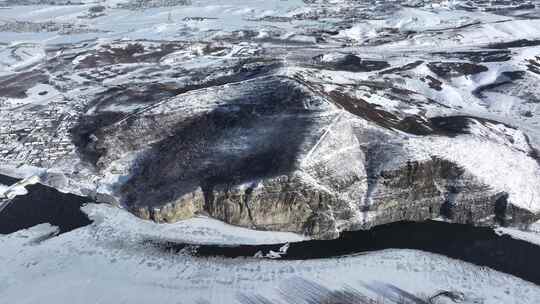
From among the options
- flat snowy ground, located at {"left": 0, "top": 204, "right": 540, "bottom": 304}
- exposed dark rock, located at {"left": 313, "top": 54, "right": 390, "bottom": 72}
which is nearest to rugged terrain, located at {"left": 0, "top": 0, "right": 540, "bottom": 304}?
flat snowy ground, located at {"left": 0, "top": 204, "right": 540, "bottom": 304}

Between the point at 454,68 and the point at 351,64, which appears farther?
the point at 351,64

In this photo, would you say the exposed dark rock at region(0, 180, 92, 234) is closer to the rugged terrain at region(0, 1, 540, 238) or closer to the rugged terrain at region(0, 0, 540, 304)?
the rugged terrain at region(0, 0, 540, 304)

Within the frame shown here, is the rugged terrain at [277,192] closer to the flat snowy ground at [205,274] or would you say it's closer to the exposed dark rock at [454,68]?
the flat snowy ground at [205,274]

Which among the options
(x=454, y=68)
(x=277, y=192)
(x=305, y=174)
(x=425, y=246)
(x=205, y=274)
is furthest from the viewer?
(x=454, y=68)

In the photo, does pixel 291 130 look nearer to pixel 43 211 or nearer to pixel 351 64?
pixel 43 211

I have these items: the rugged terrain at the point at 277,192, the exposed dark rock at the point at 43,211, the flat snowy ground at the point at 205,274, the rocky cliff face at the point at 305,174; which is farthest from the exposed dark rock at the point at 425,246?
the exposed dark rock at the point at 43,211

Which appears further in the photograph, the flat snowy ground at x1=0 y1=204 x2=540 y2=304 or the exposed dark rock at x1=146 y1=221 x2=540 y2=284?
the exposed dark rock at x1=146 y1=221 x2=540 y2=284

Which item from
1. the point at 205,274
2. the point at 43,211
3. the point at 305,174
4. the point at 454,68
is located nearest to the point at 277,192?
the point at 305,174

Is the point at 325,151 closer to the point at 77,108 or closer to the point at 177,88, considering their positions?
the point at 177,88
